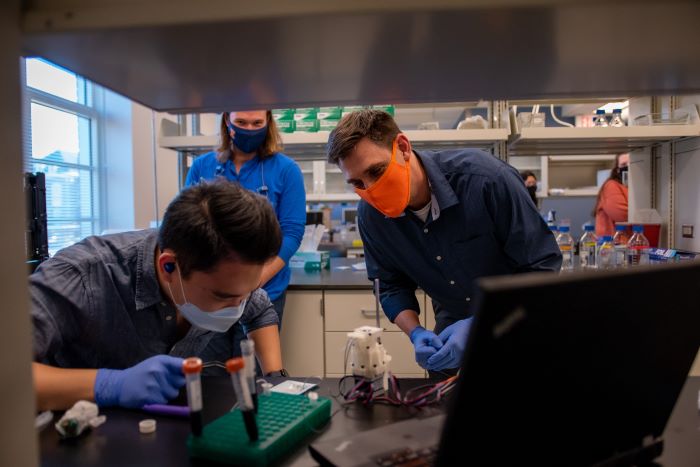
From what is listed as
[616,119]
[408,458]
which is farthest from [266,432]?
[616,119]

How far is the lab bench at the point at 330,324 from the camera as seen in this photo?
244 cm

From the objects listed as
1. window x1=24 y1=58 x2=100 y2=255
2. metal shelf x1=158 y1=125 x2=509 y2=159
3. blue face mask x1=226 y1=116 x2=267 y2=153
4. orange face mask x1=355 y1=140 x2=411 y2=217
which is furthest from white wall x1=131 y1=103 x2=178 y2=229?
orange face mask x1=355 y1=140 x2=411 y2=217

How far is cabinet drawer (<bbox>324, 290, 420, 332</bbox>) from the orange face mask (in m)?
1.09

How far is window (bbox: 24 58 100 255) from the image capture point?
2791mm

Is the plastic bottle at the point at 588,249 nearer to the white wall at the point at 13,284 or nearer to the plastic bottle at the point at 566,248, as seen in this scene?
the plastic bottle at the point at 566,248

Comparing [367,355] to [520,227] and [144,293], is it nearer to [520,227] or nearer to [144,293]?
[144,293]

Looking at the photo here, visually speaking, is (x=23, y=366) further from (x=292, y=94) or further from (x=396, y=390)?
(x=396, y=390)

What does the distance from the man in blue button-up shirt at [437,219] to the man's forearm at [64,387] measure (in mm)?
728

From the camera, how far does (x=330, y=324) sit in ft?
8.13

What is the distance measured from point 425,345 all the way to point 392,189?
1.40 ft

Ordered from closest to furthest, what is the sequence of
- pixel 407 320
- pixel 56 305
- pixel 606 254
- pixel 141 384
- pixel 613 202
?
1. pixel 141 384
2. pixel 56 305
3. pixel 407 320
4. pixel 606 254
5. pixel 613 202

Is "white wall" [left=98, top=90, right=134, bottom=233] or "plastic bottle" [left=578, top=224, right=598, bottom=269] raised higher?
"white wall" [left=98, top=90, right=134, bottom=233]

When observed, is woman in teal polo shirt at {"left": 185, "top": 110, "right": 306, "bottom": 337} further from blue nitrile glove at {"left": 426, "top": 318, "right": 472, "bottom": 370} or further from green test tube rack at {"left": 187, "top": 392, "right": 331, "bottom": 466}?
green test tube rack at {"left": 187, "top": 392, "right": 331, "bottom": 466}

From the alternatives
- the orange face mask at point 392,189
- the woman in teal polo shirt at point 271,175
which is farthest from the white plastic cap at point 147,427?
the woman in teal polo shirt at point 271,175
